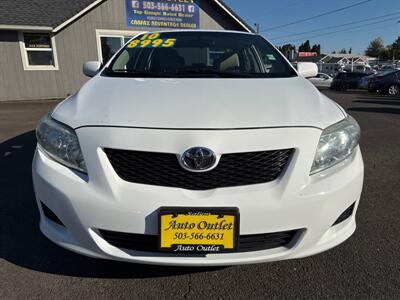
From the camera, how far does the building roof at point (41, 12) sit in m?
11.3

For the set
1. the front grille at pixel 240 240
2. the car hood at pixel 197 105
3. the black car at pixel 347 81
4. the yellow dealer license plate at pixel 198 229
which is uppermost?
the car hood at pixel 197 105

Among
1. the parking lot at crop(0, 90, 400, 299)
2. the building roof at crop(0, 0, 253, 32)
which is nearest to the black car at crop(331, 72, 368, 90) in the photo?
the building roof at crop(0, 0, 253, 32)

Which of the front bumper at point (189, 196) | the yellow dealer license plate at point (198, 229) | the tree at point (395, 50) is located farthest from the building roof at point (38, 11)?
the tree at point (395, 50)

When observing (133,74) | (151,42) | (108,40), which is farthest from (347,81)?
(133,74)

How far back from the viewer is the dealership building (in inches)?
453

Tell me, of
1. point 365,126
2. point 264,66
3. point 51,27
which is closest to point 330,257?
point 264,66

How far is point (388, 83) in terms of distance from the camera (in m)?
16.1

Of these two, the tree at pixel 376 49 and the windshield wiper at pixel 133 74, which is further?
the tree at pixel 376 49

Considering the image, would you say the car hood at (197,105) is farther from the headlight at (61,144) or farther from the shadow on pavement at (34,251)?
the shadow on pavement at (34,251)

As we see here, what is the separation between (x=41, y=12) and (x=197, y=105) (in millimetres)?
12638

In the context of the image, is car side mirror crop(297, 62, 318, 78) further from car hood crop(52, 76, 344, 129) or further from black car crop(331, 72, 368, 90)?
black car crop(331, 72, 368, 90)

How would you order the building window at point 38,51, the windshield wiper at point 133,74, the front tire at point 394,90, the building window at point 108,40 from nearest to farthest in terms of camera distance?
the windshield wiper at point 133,74 → the building window at point 38,51 → the building window at point 108,40 → the front tire at point 394,90

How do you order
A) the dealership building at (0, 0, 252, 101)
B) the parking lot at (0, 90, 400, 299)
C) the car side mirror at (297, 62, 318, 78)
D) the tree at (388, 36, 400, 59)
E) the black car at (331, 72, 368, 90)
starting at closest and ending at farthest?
1. the parking lot at (0, 90, 400, 299)
2. the car side mirror at (297, 62, 318, 78)
3. the dealership building at (0, 0, 252, 101)
4. the black car at (331, 72, 368, 90)
5. the tree at (388, 36, 400, 59)

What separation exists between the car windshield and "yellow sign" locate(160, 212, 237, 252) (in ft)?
4.14
